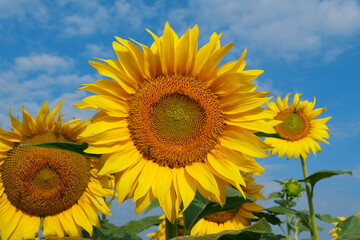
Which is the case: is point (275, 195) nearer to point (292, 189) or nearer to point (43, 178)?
point (292, 189)

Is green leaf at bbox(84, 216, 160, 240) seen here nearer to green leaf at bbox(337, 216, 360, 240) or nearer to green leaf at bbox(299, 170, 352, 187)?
green leaf at bbox(299, 170, 352, 187)

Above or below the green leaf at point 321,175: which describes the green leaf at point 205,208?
below

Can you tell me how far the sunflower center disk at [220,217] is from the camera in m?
4.58

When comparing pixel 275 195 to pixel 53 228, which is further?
pixel 275 195

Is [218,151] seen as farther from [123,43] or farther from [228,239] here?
[123,43]

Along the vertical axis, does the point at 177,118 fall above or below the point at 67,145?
above

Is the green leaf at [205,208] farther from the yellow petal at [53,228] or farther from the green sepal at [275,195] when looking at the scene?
the green sepal at [275,195]

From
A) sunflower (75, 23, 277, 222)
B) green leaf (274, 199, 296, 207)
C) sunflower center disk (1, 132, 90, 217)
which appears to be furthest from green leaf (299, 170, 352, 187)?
sunflower center disk (1, 132, 90, 217)

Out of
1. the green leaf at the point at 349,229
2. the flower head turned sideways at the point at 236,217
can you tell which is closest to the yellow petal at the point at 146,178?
the flower head turned sideways at the point at 236,217

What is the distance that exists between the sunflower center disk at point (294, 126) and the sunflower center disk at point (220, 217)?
10.4 ft

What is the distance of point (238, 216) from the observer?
4.73 m

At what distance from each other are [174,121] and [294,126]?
5213 millimetres

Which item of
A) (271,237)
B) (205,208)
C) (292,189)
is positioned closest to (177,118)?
(205,208)

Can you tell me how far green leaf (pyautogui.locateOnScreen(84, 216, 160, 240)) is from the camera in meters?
3.92
